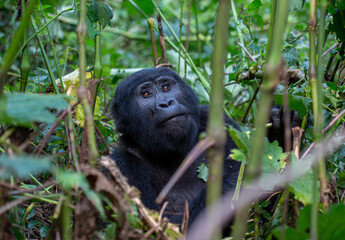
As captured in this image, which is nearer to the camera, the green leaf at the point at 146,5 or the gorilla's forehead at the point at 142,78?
the gorilla's forehead at the point at 142,78

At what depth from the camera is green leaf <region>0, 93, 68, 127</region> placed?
3.74ft

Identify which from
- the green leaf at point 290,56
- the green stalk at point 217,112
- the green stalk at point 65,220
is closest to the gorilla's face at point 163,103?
the green leaf at point 290,56

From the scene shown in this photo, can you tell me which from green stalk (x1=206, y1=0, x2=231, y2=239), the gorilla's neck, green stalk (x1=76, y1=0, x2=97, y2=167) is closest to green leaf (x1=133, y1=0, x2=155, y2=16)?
the gorilla's neck

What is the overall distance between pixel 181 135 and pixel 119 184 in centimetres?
161

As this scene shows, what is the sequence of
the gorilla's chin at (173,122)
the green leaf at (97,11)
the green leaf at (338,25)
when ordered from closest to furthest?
1. the green leaf at (97,11)
2. the green leaf at (338,25)
3. the gorilla's chin at (173,122)

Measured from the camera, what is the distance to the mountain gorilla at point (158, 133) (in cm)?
292

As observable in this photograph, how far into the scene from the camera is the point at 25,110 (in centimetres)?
119

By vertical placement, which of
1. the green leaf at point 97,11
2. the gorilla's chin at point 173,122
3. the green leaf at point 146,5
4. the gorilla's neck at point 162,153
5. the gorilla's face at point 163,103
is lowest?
the gorilla's neck at point 162,153

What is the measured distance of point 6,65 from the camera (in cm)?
114

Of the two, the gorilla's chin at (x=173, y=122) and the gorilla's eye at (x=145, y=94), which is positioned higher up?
the gorilla's eye at (x=145, y=94)

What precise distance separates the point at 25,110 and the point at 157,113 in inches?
72.1

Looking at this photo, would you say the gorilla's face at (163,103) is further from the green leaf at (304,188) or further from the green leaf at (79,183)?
the green leaf at (79,183)

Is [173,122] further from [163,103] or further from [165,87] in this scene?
Answer: [165,87]

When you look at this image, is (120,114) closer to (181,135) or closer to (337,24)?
(181,135)
